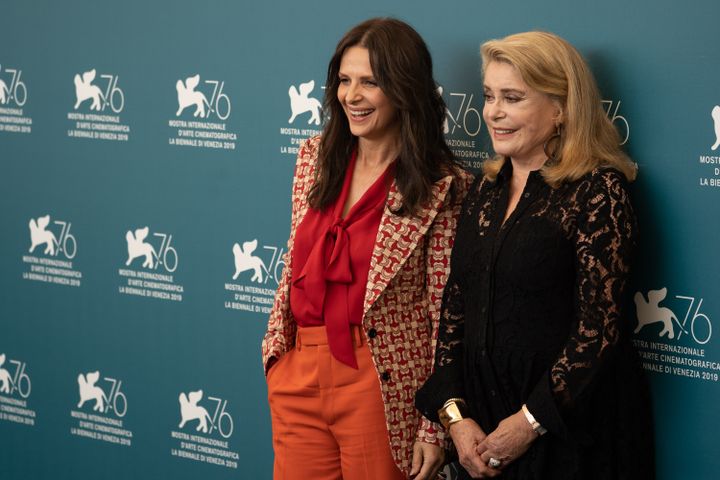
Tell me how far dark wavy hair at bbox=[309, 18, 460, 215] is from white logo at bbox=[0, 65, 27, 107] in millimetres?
1801

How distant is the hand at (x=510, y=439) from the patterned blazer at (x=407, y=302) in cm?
26

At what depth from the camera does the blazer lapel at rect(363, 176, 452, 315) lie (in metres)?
2.65

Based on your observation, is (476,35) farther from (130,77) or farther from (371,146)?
(130,77)

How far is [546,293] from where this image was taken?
238cm

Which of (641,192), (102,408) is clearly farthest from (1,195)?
(641,192)

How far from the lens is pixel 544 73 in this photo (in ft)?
8.00

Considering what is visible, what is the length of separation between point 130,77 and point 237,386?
1.21 m

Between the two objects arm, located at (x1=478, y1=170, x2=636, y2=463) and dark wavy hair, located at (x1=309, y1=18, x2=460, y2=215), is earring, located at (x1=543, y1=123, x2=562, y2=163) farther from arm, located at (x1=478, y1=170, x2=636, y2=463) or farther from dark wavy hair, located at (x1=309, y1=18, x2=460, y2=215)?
dark wavy hair, located at (x1=309, y1=18, x2=460, y2=215)

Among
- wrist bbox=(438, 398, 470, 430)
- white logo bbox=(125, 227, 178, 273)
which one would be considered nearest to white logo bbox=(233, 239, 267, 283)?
white logo bbox=(125, 227, 178, 273)

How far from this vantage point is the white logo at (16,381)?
4.24m

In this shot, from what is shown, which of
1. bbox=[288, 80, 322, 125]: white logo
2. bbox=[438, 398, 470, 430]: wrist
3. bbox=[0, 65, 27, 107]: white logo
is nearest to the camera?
bbox=[438, 398, 470, 430]: wrist

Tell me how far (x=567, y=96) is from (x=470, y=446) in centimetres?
89

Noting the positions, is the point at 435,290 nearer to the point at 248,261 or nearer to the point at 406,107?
the point at 406,107

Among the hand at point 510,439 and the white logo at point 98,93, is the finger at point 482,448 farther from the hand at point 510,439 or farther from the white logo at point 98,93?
the white logo at point 98,93
